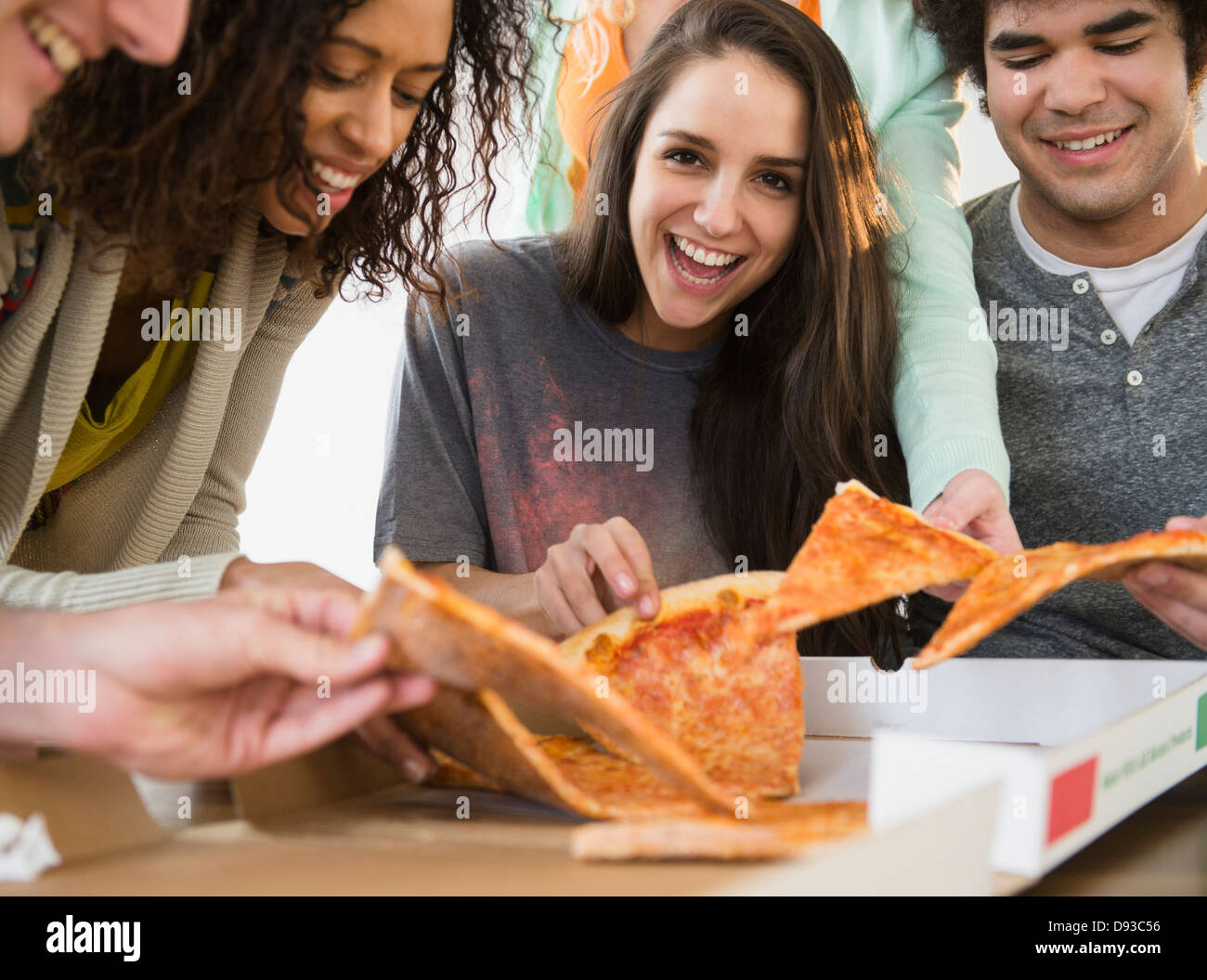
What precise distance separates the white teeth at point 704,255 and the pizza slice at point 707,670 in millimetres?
706

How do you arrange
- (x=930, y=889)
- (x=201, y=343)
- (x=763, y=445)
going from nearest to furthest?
1. (x=930, y=889)
2. (x=201, y=343)
3. (x=763, y=445)

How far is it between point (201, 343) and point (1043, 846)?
3.42ft

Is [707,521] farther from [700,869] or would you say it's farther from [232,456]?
[700,869]

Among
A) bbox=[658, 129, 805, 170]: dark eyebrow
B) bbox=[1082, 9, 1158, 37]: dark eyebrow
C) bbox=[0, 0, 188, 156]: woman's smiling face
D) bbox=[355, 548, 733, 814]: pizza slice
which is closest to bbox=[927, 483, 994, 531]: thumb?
bbox=[658, 129, 805, 170]: dark eyebrow

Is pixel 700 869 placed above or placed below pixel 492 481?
below

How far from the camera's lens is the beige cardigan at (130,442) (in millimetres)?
933

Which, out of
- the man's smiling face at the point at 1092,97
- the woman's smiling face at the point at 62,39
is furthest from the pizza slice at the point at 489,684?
the man's smiling face at the point at 1092,97

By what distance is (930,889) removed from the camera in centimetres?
53

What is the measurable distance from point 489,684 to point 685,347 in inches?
48.3

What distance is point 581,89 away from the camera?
81.4 inches

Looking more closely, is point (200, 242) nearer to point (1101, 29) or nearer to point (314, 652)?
point (314, 652)

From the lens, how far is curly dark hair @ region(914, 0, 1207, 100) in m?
1.79

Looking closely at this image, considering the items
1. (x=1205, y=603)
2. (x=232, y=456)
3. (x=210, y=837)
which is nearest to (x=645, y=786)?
(x=210, y=837)

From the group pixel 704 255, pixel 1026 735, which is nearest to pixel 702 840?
pixel 1026 735
